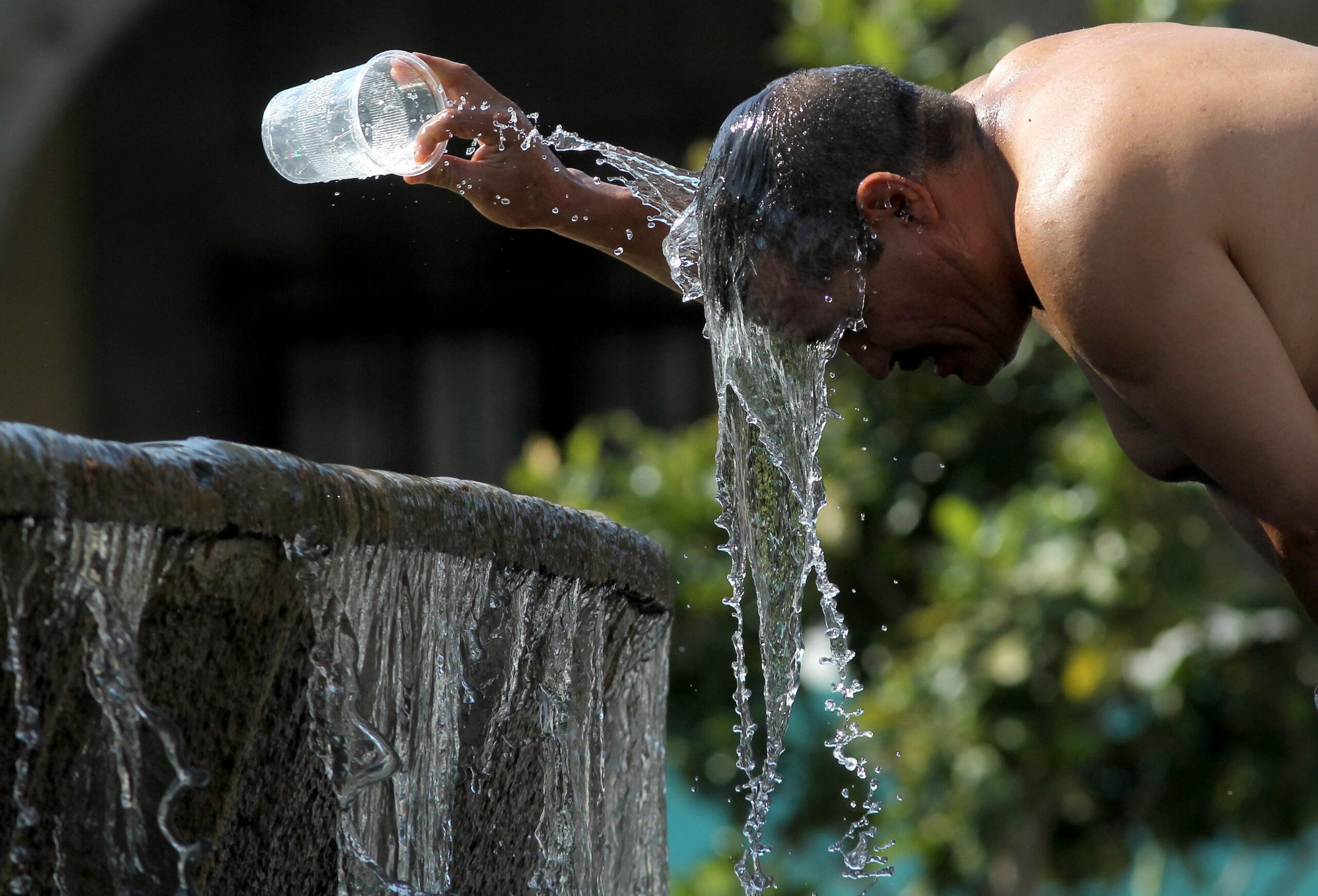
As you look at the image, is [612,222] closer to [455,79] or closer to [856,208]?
[455,79]

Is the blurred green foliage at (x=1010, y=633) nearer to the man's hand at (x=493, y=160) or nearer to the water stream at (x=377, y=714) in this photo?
the man's hand at (x=493, y=160)

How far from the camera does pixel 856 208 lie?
205 cm

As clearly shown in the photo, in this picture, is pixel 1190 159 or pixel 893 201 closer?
pixel 1190 159

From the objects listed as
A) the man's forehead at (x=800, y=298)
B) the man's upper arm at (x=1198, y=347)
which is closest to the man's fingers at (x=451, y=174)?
the man's forehead at (x=800, y=298)

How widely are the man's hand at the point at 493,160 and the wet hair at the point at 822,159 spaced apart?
50cm

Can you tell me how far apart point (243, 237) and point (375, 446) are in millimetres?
1387

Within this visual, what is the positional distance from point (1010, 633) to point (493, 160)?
7.74 feet

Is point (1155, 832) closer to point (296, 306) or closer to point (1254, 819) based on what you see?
point (1254, 819)

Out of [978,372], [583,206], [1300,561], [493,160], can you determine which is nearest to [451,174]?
[493,160]

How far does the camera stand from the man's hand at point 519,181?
2.45m

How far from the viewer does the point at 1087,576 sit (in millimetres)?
4336

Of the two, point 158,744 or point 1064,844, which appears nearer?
point 158,744

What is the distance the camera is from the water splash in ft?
7.46

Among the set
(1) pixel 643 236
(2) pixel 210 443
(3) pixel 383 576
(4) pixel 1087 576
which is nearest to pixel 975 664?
(4) pixel 1087 576
